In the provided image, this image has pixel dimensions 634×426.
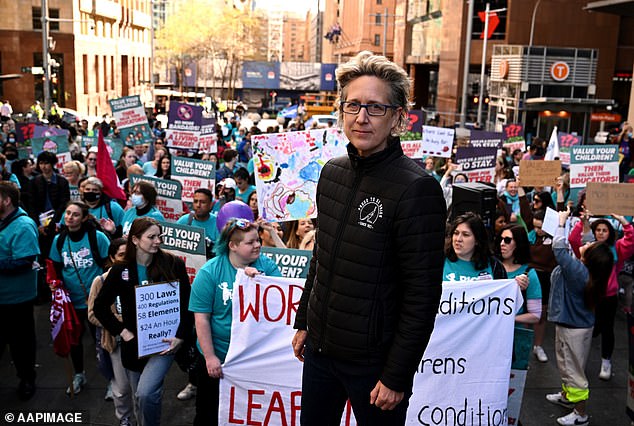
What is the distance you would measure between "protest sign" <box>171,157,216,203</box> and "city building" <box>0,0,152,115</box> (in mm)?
30705

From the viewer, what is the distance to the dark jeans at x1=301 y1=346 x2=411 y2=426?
2768 mm

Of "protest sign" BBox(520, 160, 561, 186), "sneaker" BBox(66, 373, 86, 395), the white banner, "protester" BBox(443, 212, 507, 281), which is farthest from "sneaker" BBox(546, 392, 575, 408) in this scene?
"sneaker" BBox(66, 373, 86, 395)

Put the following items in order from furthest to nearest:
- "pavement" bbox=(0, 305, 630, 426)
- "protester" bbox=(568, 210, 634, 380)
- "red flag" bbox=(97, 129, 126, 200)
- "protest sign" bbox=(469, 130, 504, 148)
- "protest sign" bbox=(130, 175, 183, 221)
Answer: "protest sign" bbox=(469, 130, 504, 148) → "protest sign" bbox=(130, 175, 183, 221) → "red flag" bbox=(97, 129, 126, 200) → "protester" bbox=(568, 210, 634, 380) → "pavement" bbox=(0, 305, 630, 426)

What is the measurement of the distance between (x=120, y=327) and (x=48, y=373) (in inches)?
95.9

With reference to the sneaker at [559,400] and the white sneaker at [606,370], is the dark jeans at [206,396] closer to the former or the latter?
the sneaker at [559,400]

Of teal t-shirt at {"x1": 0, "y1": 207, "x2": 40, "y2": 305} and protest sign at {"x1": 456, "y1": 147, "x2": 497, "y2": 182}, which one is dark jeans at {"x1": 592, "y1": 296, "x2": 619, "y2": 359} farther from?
teal t-shirt at {"x1": 0, "y1": 207, "x2": 40, "y2": 305}

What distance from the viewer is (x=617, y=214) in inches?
292

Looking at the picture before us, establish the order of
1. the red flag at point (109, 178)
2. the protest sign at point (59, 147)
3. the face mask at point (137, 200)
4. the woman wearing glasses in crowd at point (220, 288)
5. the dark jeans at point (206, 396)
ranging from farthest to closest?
the protest sign at point (59, 147) < the red flag at point (109, 178) < the face mask at point (137, 200) < the dark jeans at point (206, 396) < the woman wearing glasses in crowd at point (220, 288)

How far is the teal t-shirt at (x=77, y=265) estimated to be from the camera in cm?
657

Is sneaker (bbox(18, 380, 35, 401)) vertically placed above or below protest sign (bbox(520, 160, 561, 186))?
below

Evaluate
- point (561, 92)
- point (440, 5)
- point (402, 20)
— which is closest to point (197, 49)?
point (402, 20)

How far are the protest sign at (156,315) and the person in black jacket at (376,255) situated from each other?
253 centimetres

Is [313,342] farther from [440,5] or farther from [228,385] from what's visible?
[440,5]

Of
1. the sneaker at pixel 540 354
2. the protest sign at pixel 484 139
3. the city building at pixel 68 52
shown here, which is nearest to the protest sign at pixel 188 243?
the sneaker at pixel 540 354
